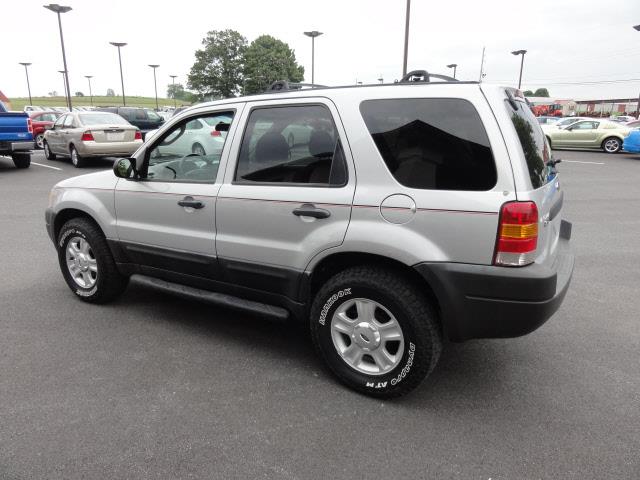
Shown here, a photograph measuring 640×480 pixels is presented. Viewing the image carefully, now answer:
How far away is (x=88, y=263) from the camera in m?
4.35

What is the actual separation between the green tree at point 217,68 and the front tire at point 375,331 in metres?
76.3

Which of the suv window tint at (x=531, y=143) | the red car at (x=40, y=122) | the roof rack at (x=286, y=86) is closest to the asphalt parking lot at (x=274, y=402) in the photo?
the suv window tint at (x=531, y=143)

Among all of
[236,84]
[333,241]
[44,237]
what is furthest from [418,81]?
[236,84]

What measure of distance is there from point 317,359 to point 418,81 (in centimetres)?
195

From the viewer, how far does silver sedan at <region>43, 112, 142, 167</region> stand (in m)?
13.9

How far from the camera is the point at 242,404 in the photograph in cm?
293

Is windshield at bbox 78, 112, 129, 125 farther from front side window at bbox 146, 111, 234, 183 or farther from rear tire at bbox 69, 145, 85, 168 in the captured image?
front side window at bbox 146, 111, 234, 183

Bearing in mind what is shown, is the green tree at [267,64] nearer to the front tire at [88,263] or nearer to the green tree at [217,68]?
the green tree at [217,68]

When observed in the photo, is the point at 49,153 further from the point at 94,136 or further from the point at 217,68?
the point at 217,68

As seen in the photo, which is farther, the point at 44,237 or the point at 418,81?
the point at 44,237

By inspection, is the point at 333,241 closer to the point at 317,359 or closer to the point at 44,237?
the point at 317,359

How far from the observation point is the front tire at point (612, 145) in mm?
19927

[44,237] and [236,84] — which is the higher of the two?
[236,84]

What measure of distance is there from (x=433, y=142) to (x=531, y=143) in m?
0.58
